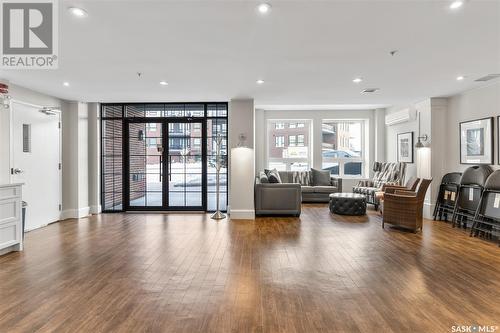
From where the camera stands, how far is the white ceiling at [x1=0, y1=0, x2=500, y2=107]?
8.74 feet

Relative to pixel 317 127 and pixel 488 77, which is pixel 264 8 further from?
pixel 317 127

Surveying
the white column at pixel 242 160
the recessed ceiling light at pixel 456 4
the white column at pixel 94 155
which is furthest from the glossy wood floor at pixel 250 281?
the recessed ceiling light at pixel 456 4

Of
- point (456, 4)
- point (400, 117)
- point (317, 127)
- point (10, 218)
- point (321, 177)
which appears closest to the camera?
point (456, 4)

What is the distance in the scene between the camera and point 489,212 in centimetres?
483

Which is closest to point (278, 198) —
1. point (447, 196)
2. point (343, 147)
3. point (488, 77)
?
point (447, 196)

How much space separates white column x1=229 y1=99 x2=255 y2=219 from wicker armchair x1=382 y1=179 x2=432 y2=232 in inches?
105

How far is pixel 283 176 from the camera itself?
8859mm

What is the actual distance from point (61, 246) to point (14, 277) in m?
1.20

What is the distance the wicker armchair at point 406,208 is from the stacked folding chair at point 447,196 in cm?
108

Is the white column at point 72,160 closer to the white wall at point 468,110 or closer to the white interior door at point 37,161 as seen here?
the white interior door at point 37,161

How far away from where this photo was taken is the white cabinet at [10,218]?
393cm

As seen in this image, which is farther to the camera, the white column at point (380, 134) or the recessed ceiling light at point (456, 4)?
the white column at point (380, 134)

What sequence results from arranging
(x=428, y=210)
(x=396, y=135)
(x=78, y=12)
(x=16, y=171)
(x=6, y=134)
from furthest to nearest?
1. (x=396, y=135)
2. (x=428, y=210)
3. (x=16, y=171)
4. (x=6, y=134)
5. (x=78, y=12)

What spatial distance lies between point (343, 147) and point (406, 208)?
4574 mm
